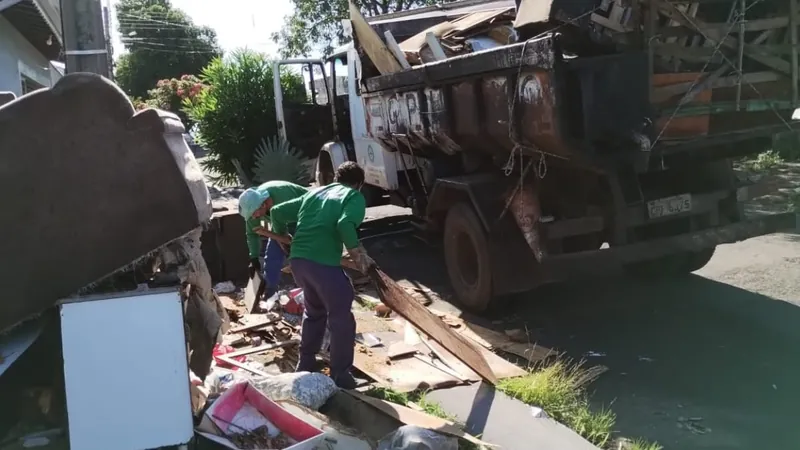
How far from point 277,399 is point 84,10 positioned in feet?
8.27

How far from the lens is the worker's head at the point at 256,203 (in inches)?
200

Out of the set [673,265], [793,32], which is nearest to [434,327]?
[673,265]

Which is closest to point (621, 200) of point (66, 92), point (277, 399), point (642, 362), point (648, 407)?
point (642, 362)

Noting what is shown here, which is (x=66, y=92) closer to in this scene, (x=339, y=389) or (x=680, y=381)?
(x=339, y=389)

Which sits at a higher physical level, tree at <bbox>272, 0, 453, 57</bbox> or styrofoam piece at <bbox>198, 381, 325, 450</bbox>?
tree at <bbox>272, 0, 453, 57</bbox>

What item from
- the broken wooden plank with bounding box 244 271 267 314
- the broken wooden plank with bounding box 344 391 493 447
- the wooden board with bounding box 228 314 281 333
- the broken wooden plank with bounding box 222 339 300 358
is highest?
the broken wooden plank with bounding box 244 271 267 314

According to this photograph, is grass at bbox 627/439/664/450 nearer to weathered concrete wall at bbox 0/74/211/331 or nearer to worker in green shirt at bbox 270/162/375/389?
worker in green shirt at bbox 270/162/375/389

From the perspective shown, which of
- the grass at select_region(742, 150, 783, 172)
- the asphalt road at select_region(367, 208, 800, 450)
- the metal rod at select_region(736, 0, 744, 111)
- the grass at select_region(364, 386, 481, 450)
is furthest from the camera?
the grass at select_region(742, 150, 783, 172)

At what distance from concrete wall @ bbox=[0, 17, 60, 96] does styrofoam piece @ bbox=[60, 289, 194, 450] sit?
266 inches

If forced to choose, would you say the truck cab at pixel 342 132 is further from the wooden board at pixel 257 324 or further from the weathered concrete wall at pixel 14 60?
the weathered concrete wall at pixel 14 60

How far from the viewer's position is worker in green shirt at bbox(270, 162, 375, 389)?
4438 mm

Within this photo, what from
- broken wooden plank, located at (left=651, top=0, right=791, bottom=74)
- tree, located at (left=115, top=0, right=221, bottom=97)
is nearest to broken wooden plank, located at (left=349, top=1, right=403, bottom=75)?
broken wooden plank, located at (left=651, top=0, right=791, bottom=74)

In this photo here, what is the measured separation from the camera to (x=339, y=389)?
442cm

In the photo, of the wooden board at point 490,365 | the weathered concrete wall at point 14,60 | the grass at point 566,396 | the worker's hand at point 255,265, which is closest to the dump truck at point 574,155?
the wooden board at point 490,365
